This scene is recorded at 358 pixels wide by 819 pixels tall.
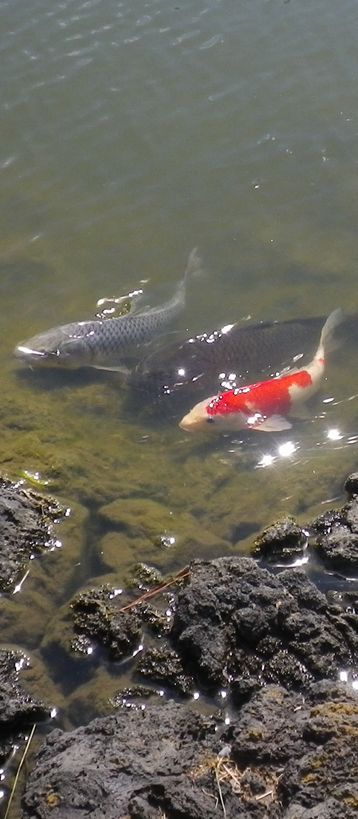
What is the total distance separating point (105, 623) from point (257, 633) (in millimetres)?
896

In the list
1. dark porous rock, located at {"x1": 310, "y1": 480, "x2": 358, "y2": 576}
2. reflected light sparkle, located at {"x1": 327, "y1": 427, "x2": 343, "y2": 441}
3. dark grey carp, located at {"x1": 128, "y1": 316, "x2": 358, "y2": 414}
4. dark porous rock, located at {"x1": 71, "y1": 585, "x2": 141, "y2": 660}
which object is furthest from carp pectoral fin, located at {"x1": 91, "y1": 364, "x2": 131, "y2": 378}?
dark porous rock, located at {"x1": 71, "y1": 585, "x2": 141, "y2": 660}

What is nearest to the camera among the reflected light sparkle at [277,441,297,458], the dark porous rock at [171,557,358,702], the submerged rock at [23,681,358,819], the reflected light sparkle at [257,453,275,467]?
the submerged rock at [23,681,358,819]

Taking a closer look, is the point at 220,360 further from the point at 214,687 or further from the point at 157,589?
the point at 214,687

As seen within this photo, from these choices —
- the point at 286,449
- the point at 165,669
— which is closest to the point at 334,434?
the point at 286,449

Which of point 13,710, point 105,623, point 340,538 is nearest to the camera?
point 13,710

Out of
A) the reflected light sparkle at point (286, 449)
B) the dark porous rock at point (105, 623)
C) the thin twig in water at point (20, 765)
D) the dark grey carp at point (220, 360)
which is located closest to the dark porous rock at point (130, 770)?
the thin twig in water at point (20, 765)

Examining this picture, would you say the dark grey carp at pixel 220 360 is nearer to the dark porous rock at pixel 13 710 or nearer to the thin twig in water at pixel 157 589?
the thin twig in water at pixel 157 589

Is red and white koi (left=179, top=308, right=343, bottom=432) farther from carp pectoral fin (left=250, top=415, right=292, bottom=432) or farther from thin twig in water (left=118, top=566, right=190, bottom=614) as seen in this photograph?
thin twig in water (left=118, top=566, right=190, bottom=614)

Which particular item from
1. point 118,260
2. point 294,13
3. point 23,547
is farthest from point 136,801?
point 294,13

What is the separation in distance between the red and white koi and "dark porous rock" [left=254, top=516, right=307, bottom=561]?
153 centimetres

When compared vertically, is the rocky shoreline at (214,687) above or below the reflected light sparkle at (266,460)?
above

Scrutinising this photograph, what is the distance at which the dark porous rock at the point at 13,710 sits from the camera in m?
4.36

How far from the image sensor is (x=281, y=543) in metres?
5.49

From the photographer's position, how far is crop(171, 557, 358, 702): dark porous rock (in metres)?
4.61
